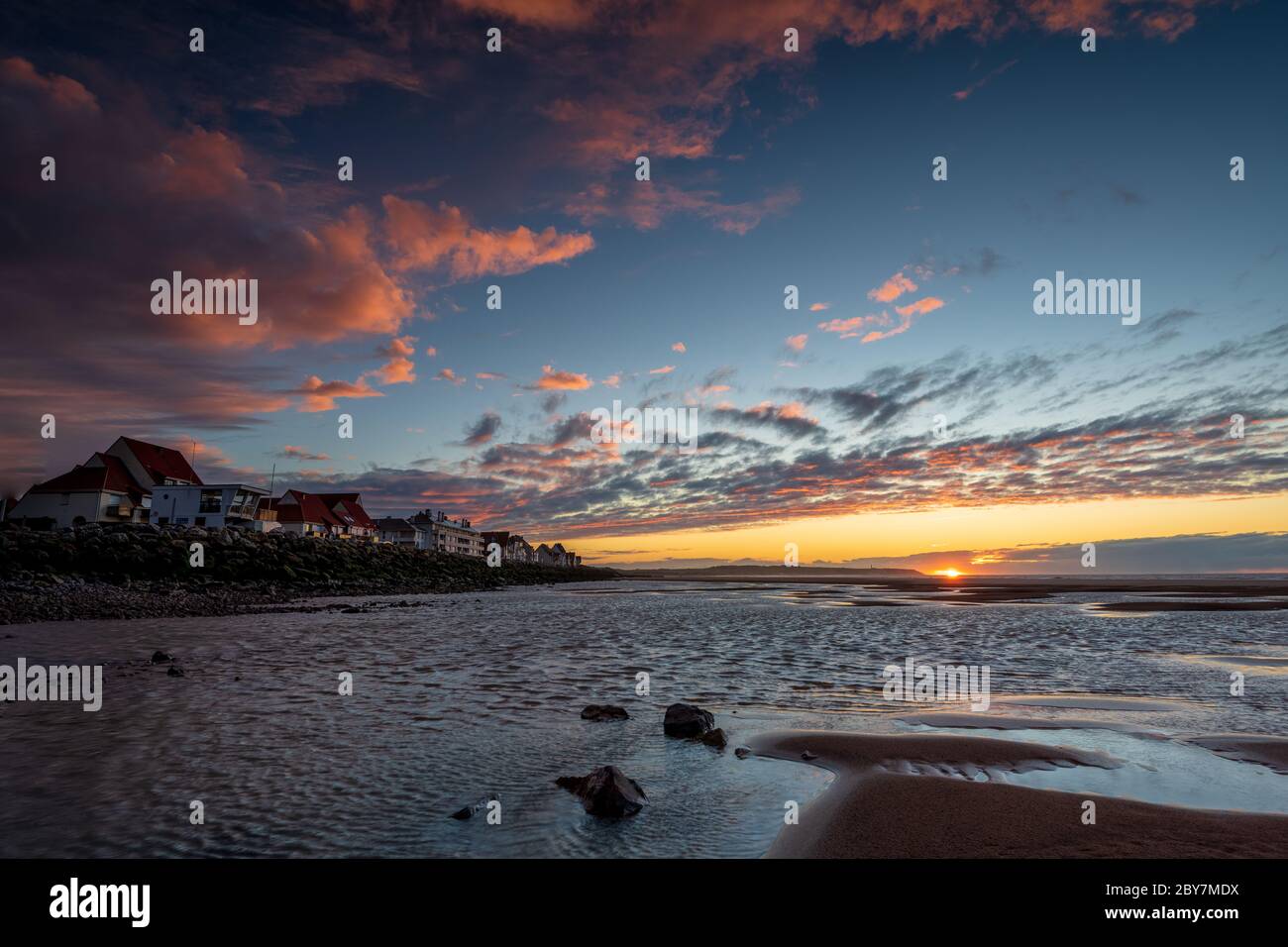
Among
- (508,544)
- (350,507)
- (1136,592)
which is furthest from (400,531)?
(1136,592)

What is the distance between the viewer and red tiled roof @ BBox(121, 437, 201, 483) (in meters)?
75.4

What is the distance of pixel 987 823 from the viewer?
17.9ft

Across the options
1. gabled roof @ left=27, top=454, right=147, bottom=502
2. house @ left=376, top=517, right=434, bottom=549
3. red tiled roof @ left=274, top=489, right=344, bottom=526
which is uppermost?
gabled roof @ left=27, top=454, right=147, bottom=502

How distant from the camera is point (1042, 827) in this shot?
5.33 m

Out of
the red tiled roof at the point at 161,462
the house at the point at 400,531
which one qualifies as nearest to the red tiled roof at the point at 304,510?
the red tiled roof at the point at 161,462

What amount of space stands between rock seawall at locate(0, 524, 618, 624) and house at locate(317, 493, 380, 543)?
47.9m

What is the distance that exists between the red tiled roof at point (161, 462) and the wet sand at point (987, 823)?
91.4m

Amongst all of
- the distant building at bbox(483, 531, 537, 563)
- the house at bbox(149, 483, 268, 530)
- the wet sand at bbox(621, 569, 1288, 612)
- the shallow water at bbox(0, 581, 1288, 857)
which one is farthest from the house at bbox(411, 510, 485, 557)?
the shallow water at bbox(0, 581, 1288, 857)

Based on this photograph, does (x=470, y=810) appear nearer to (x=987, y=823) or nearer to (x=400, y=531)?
(x=987, y=823)

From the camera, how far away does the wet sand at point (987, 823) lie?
492cm

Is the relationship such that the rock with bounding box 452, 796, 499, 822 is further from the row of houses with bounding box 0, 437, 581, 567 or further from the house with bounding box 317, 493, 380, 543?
the house with bounding box 317, 493, 380, 543

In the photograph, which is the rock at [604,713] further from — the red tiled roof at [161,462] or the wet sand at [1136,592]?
the red tiled roof at [161,462]

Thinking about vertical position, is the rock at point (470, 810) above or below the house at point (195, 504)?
below
